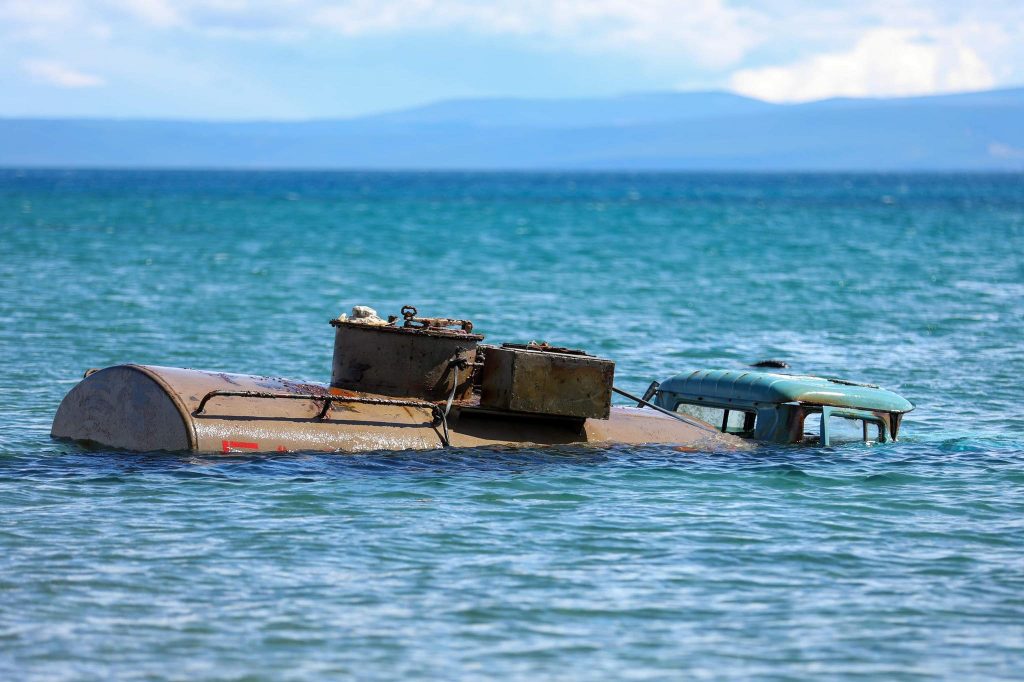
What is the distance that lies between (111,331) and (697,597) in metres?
22.4

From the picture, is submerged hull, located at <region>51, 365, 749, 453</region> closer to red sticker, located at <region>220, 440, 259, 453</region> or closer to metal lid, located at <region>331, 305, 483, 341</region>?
red sticker, located at <region>220, 440, 259, 453</region>

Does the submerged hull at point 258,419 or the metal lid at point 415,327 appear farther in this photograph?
the metal lid at point 415,327

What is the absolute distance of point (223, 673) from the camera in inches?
382

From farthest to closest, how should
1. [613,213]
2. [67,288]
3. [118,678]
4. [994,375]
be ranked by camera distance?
1. [613,213]
2. [67,288]
3. [994,375]
4. [118,678]

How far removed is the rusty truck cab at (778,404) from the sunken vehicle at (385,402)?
0.06m

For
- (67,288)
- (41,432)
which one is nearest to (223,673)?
(41,432)

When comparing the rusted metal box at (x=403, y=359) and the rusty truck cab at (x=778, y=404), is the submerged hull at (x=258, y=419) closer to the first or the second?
the rusted metal box at (x=403, y=359)

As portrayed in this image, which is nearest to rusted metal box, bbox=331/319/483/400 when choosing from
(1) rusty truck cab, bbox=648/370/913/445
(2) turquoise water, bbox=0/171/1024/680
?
(2) turquoise water, bbox=0/171/1024/680

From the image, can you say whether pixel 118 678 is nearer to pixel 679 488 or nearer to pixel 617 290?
pixel 679 488

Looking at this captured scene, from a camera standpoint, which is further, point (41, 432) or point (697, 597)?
point (41, 432)

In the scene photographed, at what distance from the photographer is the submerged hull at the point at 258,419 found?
49.9 ft

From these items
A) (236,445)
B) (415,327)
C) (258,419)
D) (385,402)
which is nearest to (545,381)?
(415,327)

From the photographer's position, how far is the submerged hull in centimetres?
1521

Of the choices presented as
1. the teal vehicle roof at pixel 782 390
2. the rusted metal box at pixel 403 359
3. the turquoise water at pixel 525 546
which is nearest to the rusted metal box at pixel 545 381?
the rusted metal box at pixel 403 359
